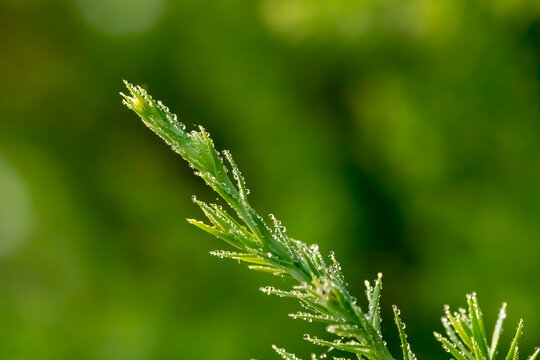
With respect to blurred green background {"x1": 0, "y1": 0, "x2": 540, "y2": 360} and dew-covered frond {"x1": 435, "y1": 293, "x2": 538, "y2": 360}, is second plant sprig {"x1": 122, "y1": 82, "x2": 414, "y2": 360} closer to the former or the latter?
dew-covered frond {"x1": 435, "y1": 293, "x2": 538, "y2": 360}

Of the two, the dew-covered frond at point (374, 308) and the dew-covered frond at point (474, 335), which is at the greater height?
the dew-covered frond at point (474, 335)

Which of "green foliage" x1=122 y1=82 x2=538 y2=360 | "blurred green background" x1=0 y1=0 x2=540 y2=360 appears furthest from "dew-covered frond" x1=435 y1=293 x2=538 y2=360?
"blurred green background" x1=0 y1=0 x2=540 y2=360

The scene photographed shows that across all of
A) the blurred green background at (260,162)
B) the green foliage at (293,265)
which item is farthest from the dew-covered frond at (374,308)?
the blurred green background at (260,162)

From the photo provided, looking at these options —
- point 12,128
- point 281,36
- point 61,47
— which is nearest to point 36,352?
point 12,128

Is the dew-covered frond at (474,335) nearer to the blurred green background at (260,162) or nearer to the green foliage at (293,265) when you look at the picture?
the green foliage at (293,265)

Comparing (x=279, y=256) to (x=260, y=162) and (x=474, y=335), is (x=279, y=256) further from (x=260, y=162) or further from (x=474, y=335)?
(x=260, y=162)
